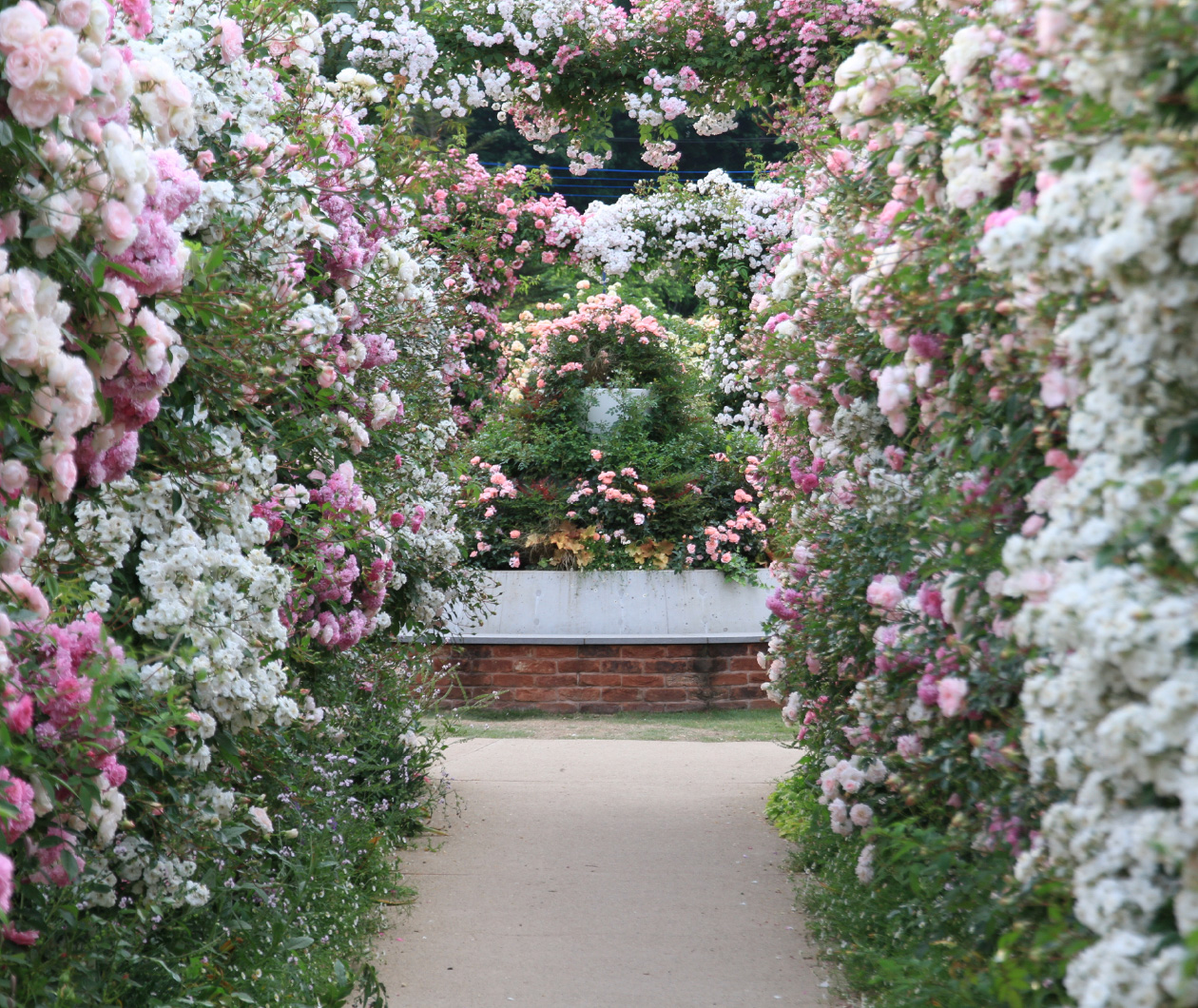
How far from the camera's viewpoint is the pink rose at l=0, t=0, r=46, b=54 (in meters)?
1.65

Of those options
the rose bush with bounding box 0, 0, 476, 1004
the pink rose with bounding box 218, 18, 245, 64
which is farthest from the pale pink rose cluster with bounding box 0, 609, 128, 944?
the pink rose with bounding box 218, 18, 245, 64

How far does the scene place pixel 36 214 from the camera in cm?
185

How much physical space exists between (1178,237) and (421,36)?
6879 mm

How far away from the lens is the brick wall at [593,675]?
8.18m

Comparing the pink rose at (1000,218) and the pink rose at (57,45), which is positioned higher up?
the pink rose at (57,45)

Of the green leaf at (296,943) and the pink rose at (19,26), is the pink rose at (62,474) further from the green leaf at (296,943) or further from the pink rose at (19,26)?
the green leaf at (296,943)

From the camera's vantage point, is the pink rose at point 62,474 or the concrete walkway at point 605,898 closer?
the pink rose at point 62,474

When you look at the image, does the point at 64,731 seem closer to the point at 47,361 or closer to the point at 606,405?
the point at 47,361

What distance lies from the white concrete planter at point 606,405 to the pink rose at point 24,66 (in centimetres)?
766

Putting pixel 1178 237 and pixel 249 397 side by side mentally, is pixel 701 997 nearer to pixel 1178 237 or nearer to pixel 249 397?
pixel 249 397

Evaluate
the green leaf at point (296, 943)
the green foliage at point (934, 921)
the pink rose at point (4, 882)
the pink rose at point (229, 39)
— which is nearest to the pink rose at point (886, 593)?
the green foliage at point (934, 921)

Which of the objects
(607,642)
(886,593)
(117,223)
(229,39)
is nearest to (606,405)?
(607,642)

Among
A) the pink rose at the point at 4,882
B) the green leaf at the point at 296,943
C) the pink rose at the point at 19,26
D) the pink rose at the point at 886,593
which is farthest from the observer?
the green leaf at the point at 296,943

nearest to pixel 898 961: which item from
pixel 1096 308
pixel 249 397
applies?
pixel 1096 308
